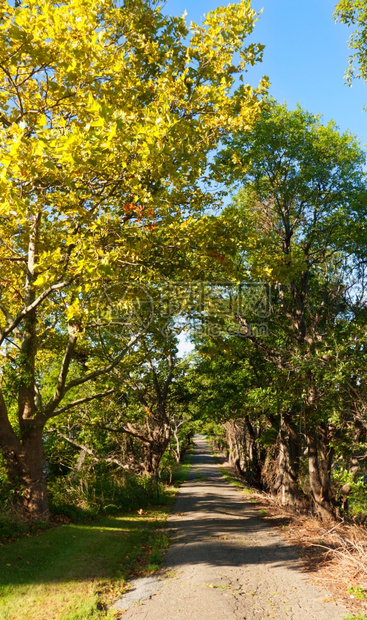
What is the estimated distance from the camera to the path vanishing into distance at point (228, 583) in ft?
20.6

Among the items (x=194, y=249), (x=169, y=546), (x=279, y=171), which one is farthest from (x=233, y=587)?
(x=279, y=171)

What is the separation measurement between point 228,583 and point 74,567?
2.94 metres

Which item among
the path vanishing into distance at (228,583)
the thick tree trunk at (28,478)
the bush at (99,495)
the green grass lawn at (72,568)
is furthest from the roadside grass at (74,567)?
the bush at (99,495)

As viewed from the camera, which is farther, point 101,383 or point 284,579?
point 101,383

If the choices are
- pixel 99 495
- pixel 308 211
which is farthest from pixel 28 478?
pixel 308 211

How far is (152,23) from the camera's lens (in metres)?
8.63

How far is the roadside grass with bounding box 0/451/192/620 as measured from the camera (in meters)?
6.28

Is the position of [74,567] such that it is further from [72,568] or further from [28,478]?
[28,478]

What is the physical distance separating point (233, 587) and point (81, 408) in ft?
37.0

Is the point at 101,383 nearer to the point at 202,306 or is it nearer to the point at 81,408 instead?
the point at 81,408

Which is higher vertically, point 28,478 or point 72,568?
Answer: point 28,478

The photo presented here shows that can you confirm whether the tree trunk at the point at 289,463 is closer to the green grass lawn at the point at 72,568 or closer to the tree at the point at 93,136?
the green grass lawn at the point at 72,568

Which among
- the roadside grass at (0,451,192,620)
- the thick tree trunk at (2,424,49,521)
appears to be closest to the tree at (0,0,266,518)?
the thick tree trunk at (2,424,49,521)

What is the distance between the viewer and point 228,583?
751 centimetres
